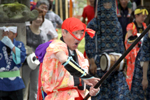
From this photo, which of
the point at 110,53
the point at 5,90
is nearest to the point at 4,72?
the point at 5,90

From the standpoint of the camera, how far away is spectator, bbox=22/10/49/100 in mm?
5564

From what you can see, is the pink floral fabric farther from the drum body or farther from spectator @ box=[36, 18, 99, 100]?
the drum body

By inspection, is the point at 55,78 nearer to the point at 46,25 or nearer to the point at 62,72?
the point at 62,72

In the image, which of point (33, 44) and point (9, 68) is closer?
point (9, 68)

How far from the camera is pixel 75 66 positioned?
3.28 meters

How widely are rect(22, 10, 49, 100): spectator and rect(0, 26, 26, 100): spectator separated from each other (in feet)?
1.51

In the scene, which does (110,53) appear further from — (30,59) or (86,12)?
(86,12)

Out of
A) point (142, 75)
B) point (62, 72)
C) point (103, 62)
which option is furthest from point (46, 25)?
point (62, 72)

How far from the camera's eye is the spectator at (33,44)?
556cm

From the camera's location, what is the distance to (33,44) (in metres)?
5.83

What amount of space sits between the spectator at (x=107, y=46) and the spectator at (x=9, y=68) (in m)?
1.09

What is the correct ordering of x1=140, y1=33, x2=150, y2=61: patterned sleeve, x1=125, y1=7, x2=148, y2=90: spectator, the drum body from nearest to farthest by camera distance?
x1=140, y1=33, x2=150, y2=61: patterned sleeve → the drum body → x1=125, y1=7, x2=148, y2=90: spectator

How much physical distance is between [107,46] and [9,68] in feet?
4.91

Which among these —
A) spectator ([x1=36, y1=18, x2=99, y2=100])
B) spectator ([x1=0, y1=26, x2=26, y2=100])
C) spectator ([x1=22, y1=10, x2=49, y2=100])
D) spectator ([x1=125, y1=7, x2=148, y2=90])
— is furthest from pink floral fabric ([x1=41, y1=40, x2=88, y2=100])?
spectator ([x1=125, y1=7, x2=148, y2=90])
